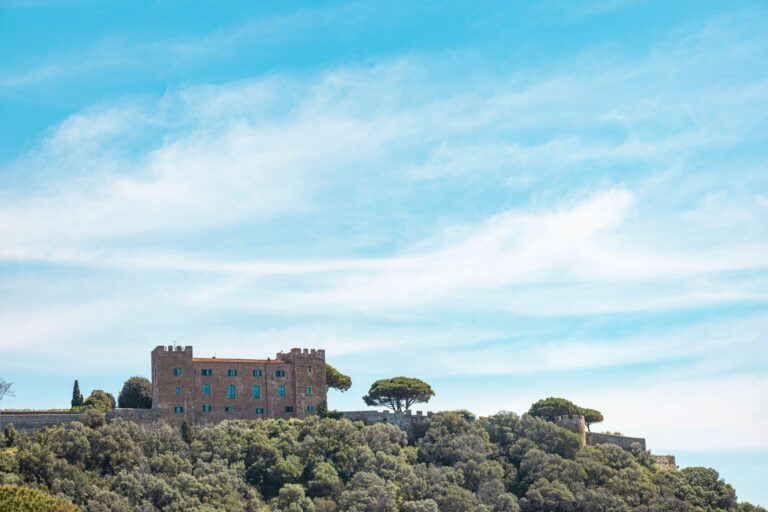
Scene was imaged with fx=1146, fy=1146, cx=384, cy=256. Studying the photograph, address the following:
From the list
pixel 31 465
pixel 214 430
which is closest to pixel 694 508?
pixel 214 430

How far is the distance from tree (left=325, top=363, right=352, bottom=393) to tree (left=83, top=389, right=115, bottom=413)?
2095 centimetres

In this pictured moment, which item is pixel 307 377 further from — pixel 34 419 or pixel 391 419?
pixel 34 419

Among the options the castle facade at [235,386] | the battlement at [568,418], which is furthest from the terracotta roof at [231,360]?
the battlement at [568,418]

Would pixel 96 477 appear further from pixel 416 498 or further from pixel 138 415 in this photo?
pixel 416 498

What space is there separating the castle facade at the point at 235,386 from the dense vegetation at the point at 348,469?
314 cm

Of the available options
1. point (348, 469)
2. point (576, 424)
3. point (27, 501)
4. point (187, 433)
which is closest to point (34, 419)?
point (187, 433)

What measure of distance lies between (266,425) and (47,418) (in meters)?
17.0

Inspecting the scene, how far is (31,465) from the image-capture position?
252ft

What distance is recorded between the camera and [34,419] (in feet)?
282

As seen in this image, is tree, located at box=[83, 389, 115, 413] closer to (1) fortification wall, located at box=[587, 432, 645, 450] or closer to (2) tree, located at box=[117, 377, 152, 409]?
(2) tree, located at box=[117, 377, 152, 409]

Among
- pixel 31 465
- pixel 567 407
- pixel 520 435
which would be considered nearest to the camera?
pixel 31 465

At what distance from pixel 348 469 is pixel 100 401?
2143cm

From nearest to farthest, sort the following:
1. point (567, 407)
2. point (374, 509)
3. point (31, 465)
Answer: point (31, 465), point (374, 509), point (567, 407)

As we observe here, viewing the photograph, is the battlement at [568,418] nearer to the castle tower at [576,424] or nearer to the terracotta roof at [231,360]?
the castle tower at [576,424]
